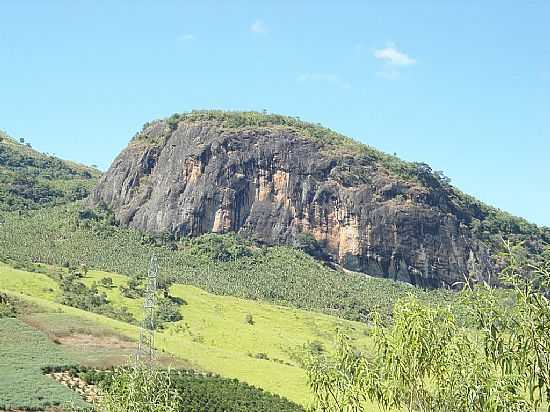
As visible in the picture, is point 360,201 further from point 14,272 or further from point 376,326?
point 376,326

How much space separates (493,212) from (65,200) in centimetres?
10693

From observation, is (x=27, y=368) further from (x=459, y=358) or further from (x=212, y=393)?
(x=459, y=358)

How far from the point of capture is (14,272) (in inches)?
3329

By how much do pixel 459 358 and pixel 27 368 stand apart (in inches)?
1622

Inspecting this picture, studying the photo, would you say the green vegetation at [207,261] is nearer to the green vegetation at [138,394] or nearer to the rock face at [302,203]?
the rock face at [302,203]

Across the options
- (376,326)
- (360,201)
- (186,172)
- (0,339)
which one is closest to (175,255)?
(186,172)

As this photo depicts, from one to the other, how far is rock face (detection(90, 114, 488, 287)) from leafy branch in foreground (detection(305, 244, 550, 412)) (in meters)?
119

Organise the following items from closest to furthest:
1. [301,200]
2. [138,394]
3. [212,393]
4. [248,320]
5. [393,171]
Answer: [138,394]
[212,393]
[248,320]
[301,200]
[393,171]

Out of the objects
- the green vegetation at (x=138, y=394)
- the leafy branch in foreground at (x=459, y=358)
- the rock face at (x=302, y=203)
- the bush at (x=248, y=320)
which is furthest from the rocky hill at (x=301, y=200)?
the leafy branch in foreground at (x=459, y=358)

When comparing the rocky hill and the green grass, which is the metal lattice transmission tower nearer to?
the green grass

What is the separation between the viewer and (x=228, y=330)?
78.6 meters

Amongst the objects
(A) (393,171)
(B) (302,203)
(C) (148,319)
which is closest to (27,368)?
(C) (148,319)

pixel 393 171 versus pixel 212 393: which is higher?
pixel 393 171

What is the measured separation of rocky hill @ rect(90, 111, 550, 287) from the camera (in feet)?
441
